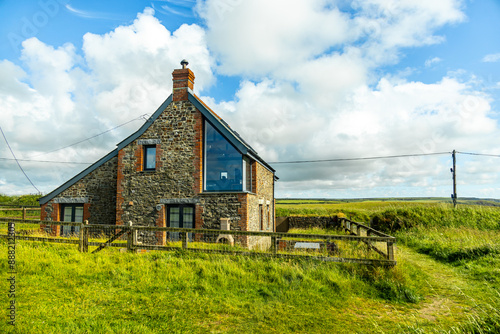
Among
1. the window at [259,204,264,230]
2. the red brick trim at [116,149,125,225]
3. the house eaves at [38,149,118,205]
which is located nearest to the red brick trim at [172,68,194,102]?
the red brick trim at [116,149,125,225]

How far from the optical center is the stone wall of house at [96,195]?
615 inches

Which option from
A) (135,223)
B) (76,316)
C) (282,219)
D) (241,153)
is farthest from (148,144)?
(282,219)

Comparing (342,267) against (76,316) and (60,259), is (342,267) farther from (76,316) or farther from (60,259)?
(60,259)

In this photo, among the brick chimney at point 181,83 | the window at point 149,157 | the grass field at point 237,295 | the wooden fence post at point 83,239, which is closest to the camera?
the grass field at point 237,295

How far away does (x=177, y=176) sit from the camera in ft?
47.2

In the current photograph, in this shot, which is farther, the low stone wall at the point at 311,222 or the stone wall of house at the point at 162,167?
the low stone wall at the point at 311,222

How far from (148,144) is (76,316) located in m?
10.8

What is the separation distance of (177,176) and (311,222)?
48.0ft

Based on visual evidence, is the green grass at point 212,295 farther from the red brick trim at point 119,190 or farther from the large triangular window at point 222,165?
the red brick trim at point 119,190

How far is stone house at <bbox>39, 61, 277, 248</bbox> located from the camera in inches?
546

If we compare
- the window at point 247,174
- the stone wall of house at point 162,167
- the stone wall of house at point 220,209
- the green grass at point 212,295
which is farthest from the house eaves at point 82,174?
the green grass at point 212,295

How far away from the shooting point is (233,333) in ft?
15.8

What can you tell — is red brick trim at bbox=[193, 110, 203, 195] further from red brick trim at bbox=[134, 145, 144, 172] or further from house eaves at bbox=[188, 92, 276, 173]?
red brick trim at bbox=[134, 145, 144, 172]

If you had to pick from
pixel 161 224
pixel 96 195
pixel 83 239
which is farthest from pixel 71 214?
pixel 83 239
